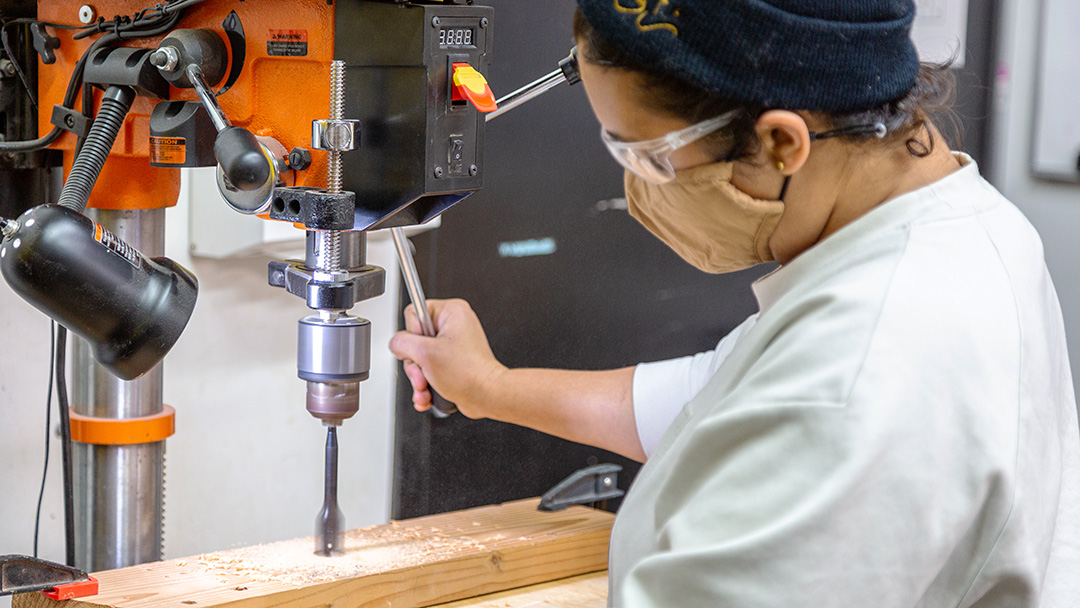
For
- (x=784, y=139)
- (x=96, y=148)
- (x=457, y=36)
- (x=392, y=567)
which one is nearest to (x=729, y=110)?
(x=784, y=139)

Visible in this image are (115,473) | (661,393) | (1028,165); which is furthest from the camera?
(1028,165)

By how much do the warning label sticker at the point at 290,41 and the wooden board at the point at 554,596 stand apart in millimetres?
577

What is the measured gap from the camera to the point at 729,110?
65 cm

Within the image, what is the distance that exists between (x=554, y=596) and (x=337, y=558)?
0.24 meters

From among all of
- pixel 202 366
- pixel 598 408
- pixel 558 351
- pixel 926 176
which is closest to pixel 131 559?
pixel 202 366

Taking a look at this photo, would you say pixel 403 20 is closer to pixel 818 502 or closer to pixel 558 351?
pixel 818 502

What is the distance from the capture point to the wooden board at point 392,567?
0.94 metres

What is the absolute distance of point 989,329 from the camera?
0.61 meters

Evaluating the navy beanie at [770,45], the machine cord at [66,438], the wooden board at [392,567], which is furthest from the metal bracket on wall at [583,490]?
the navy beanie at [770,45]

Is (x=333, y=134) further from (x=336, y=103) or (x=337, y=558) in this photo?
(x=337, y=558)

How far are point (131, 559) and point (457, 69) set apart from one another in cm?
60

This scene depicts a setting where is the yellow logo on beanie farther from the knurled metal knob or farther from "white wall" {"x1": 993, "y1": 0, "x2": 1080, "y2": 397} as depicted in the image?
"white wall" {"x1": 993, "y1": 0, "x2": 1080, "y2": 397}

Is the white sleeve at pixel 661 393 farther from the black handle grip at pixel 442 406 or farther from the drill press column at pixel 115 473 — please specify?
the drill press column at pixel 115 473

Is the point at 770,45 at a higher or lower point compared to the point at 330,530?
higher
